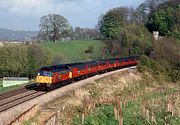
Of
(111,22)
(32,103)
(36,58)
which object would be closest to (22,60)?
(36,58)

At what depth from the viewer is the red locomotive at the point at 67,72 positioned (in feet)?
129

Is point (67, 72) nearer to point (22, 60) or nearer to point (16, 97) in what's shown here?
point (16, 97)

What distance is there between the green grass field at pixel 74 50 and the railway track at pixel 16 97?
152 ft

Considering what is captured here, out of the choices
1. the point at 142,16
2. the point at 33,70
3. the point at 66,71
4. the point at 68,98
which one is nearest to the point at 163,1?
the point at 142,16

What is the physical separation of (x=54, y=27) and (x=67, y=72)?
68.5 m

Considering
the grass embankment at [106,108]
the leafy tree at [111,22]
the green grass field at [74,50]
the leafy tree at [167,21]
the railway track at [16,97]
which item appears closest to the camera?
the grass embankment at [106,108]

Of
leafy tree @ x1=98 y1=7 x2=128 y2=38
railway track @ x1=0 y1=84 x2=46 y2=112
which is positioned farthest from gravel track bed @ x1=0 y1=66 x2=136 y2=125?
leafy tree @ x1=98 y1=7 x2=128 y2=38

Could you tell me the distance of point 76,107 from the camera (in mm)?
31047

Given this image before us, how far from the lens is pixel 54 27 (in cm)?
11088

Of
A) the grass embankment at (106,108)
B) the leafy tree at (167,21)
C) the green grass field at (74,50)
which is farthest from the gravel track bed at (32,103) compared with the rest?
the leafy tree at (167,21)

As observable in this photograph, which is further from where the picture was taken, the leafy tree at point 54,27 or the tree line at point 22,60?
the leafy tree at point 54,27

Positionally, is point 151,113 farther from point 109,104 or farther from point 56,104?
point 56,104

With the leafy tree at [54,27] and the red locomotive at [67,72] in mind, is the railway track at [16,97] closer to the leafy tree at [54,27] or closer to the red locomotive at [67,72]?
the red locomotive at [67,72]

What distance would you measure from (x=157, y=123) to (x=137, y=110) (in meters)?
4.93
